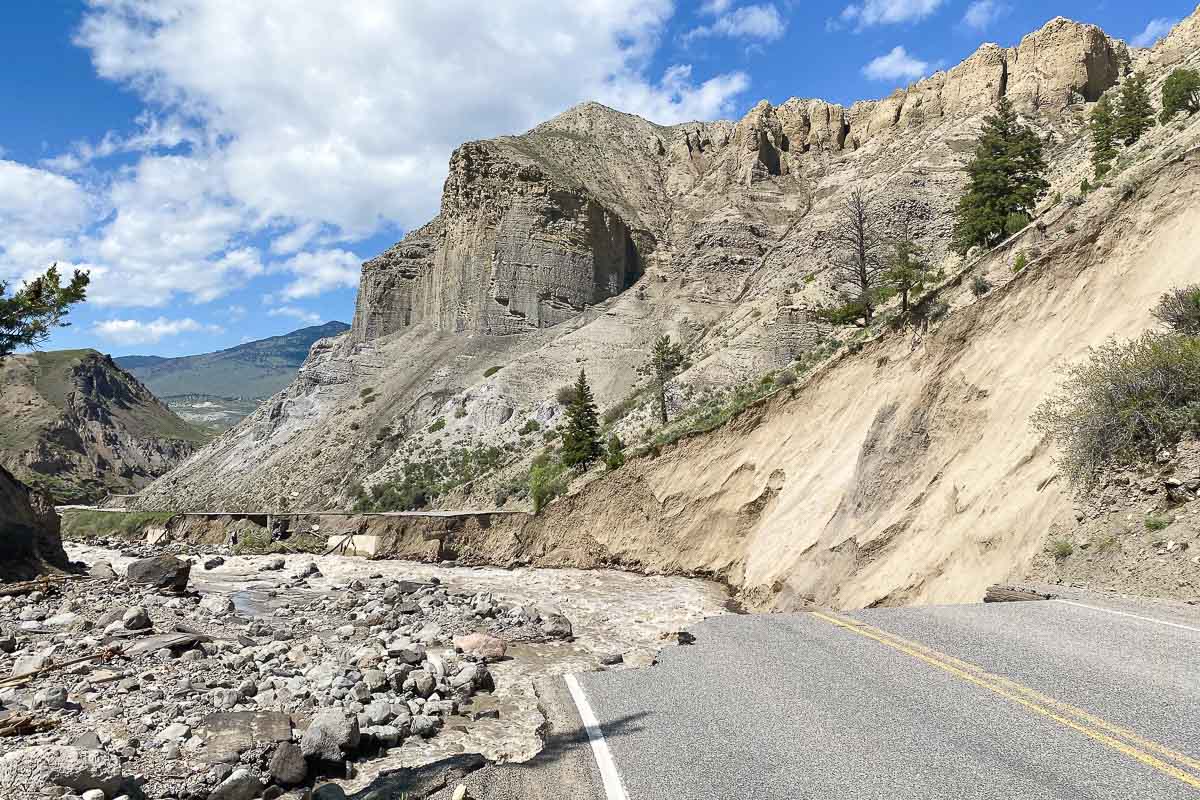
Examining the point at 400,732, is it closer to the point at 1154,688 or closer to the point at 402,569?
the point at 1154,688

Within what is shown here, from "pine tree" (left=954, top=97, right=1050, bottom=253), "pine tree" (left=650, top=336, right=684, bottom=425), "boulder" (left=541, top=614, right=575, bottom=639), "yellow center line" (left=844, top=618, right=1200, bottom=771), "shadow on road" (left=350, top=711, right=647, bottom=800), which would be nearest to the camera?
"yellow center line" (left=844, top=618, right=1200, bottom=771)

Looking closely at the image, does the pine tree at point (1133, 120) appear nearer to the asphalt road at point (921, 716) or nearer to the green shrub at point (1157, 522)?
the green shrub at point (1157, 522)

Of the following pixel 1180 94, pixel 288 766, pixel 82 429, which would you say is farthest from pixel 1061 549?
pixel 82 429

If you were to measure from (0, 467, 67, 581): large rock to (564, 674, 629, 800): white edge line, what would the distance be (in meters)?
21.2

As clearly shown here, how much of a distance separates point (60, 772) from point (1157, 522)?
1283 centimetres

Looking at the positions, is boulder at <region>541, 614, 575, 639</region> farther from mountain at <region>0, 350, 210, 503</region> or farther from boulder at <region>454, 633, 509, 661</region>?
mountain at <region>0, 350, 210, 503</region>

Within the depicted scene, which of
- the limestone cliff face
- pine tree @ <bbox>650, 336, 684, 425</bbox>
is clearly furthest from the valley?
the limestone cliff face

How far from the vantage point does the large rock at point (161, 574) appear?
2125 cm

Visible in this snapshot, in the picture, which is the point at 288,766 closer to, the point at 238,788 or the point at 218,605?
the point at 238,788

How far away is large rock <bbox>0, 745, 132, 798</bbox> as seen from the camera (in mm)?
5488

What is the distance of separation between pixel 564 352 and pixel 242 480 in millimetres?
38415

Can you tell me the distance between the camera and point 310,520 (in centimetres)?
4397

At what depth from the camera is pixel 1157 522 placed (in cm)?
948

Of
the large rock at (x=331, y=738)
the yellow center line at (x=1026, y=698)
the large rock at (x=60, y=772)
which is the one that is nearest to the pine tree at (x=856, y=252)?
the yellow center line at (x=1026, y=698)
